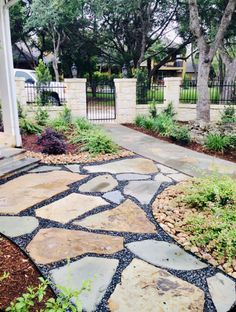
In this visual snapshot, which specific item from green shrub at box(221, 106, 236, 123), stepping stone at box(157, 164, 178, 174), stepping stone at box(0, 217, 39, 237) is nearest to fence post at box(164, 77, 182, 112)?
green shrub at box(221, 106, 236, 123)

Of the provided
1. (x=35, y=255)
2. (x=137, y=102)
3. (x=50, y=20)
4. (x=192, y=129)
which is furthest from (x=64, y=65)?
(x=35, y=255)

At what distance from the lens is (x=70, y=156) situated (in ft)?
18.1

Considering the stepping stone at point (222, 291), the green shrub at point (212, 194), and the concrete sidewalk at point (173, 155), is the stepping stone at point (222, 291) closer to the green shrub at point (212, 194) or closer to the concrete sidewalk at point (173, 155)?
the green shrub at point (212, 194)

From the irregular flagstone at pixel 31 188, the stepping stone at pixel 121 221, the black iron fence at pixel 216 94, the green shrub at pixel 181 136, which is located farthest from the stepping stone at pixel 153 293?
the black iron fence at pixel 216 94

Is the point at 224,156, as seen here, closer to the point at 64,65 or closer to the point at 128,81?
the point at 128,81

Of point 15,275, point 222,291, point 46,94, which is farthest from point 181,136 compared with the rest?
point 15,275

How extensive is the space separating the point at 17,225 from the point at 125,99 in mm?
7302

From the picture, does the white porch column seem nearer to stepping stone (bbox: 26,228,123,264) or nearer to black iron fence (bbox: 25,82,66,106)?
stepping stone (bbox: 26,228,123,264)

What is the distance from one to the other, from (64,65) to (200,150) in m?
15.5

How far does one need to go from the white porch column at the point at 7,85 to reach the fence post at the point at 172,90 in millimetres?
6256

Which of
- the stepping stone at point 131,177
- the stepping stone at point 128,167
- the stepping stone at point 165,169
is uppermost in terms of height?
the stepping stone at point 128,167

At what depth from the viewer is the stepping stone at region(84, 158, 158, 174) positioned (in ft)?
15.5

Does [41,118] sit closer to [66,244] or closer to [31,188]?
[31,188]

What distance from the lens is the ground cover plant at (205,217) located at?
2.55 meters
